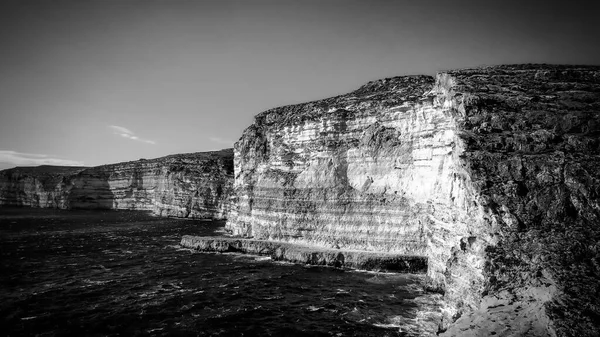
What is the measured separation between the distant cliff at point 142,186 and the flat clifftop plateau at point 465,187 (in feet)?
129

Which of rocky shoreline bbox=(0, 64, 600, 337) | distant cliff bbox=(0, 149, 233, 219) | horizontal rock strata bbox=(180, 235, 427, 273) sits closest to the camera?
rocky shoreline bbox=(0, 64, 600, 337)

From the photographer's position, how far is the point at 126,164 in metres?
116

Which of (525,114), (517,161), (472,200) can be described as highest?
(525,114)

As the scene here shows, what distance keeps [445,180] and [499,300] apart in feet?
46.1

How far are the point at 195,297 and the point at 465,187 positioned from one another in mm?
21094

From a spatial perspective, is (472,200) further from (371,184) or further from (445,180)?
(371,184)

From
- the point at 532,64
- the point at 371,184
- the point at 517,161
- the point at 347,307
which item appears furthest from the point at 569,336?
the point at 532,64

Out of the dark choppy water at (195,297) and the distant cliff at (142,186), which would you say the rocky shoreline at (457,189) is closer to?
the dark choppy water at (195,297)

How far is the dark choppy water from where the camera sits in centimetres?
1964

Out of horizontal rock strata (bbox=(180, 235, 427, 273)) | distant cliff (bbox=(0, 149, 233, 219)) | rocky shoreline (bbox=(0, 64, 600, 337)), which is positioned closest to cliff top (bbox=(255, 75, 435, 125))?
rocky shoreline (bbox=(0, 64, 600, 337))

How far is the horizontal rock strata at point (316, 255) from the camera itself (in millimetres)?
32188

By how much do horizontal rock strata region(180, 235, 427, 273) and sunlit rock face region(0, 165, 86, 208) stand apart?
95.9 meters

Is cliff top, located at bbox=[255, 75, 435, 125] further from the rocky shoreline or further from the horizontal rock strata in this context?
the horizontal rock strata

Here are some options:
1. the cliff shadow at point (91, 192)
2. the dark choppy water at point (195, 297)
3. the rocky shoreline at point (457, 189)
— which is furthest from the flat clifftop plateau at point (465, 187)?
the cliff shadow at point (91, 192)
